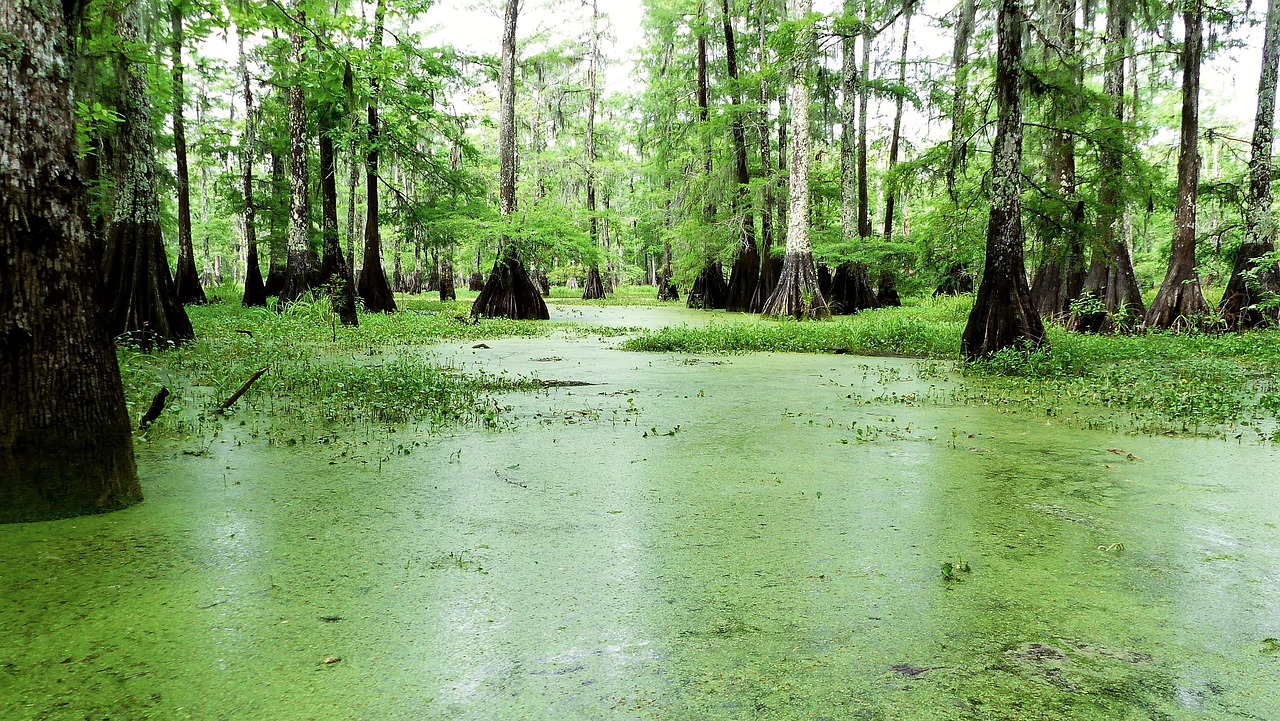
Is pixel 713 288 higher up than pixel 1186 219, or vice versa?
pixel 1186 219

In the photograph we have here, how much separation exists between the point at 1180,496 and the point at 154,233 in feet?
29.1

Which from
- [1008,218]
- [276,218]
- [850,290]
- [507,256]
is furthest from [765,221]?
[276,218]

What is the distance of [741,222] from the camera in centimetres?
1664

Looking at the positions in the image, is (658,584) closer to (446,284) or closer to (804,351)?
(804,351)

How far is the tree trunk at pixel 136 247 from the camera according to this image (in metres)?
7.37

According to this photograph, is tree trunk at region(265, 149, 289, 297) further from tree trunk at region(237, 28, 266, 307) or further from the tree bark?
the tree bark

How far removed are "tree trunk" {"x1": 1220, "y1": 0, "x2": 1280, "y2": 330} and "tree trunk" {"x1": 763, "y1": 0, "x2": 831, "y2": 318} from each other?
555 cm

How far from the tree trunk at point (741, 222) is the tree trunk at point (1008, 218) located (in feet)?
30.8

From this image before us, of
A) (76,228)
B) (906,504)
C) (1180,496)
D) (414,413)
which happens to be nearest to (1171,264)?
(1180,496)

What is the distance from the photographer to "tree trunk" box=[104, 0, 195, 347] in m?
7.37

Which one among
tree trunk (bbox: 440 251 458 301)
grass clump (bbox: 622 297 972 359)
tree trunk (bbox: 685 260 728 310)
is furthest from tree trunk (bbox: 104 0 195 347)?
tree trunk (bbox: 440 251 458 301)

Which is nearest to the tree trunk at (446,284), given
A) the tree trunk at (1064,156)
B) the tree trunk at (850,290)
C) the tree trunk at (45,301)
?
the tree trunk at (850,290)

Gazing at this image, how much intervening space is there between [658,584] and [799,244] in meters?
11.6

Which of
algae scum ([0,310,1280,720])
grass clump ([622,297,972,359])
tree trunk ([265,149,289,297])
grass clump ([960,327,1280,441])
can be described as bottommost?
algae scum ([0,310,1280,720])
